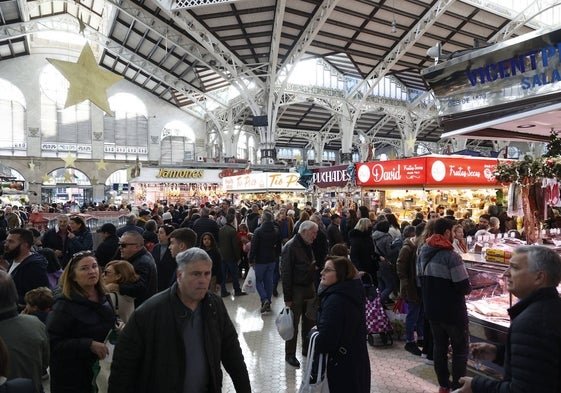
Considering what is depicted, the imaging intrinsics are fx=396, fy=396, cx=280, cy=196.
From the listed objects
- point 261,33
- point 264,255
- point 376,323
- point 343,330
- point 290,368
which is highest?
point 261,33

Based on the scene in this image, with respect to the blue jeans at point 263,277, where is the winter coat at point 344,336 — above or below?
above

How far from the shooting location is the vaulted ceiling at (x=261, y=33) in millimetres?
14414

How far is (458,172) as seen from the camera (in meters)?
8.66

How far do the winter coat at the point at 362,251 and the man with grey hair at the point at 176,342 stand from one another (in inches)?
139

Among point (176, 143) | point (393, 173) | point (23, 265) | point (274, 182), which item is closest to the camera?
point (23, 265)

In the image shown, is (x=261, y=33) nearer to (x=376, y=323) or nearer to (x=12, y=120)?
(x=376, y=323)

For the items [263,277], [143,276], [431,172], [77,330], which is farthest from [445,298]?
[431,172]

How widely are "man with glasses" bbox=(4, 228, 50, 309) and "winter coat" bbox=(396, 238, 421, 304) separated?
3.41m

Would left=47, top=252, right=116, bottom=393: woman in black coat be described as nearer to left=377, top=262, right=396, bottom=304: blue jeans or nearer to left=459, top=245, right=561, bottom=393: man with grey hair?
left=459, top=245, right=561, bottom=393: man with grey hair

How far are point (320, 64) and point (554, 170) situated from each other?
892 inches

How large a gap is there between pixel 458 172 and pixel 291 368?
6.46 meters

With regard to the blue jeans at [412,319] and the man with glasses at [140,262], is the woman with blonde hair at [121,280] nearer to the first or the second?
the man with glasses at [140,262]

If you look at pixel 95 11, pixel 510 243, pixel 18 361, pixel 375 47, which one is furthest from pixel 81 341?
pixel 95 11

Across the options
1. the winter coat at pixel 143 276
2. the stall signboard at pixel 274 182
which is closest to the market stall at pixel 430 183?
the stall signboard at pixel 274 182
